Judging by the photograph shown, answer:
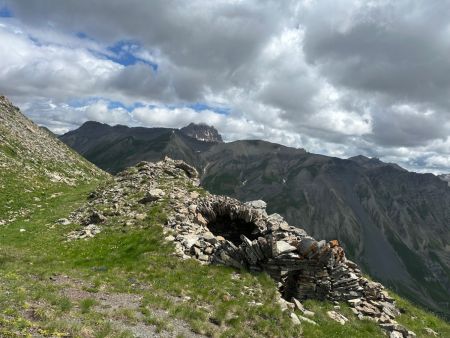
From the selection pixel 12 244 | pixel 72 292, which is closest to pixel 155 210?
pixel 12 244

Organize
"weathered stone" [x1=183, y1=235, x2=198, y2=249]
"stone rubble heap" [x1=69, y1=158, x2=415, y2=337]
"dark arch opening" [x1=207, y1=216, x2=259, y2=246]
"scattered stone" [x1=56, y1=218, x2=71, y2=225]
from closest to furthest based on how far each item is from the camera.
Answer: "stone rubble heap" [x1=69, y1=158, x2=415, y2=337]
"weathered stone" [x1=183, y1=235, x2=198, y2=249]
"scattered stone" [x1=56, y1=218, x2=71, y2=225]
"dark arch opening" [x1=207, y1=216, x2=259, y2=246]

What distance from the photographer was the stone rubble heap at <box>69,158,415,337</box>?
29906mm

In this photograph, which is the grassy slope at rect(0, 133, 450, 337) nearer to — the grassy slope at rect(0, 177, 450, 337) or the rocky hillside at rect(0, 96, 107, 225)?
the grassy slope at rect(0, 177, 450, 337)

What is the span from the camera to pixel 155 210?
40.5 metres

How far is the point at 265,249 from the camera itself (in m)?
30.2

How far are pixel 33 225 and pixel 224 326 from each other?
93.2 ft

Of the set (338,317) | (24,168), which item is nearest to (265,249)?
(338,317)

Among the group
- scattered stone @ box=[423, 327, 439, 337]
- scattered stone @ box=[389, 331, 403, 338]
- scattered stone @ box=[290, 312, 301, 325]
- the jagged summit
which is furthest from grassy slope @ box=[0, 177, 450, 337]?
the jagged summit

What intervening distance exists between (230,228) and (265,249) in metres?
13.5

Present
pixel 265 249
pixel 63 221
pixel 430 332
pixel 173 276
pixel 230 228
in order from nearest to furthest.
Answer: pixel 173 276 < pixel 430 332 < pixel 265 249 < pixel 63 221 < pixel 230 228

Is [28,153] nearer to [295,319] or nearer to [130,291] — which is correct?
[130,291]

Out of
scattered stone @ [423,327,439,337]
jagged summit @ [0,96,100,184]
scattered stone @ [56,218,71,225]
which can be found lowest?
scattered stone @ [423,327,439,337]

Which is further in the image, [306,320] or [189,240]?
[189,240]

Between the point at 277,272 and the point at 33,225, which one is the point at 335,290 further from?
the point at 33,225
